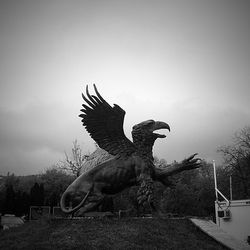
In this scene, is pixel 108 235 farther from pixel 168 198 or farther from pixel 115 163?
pixel 168 198

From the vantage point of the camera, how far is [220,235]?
693 cm

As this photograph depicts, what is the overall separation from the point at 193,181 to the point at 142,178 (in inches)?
1122

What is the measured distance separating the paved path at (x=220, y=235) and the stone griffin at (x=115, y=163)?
4.02ft

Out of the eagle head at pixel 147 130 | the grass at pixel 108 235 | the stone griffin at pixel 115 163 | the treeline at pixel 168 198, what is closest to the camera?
the grass at pixel 108 235

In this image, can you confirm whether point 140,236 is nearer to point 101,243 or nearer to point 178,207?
point 101,243

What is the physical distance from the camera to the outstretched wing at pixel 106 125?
8.09 meters

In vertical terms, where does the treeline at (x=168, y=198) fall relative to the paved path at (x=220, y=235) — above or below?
above

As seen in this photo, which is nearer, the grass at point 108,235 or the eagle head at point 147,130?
the grass at point 108,235

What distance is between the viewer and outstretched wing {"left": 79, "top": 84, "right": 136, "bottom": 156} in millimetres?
8094

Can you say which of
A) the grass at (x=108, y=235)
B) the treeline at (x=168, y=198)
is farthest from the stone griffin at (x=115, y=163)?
the treeline at (x=168, y=198)

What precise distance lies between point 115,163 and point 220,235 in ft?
9.91

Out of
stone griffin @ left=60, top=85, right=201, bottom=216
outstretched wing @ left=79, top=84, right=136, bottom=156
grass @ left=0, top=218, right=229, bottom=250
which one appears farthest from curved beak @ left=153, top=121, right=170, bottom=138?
grass @ left=0, top=218, right=229, bottom=250

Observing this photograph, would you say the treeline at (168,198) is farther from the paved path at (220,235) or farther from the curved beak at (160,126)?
the paved path at (220,235)

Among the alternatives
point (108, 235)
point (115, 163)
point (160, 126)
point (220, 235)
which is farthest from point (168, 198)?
point (108, 235)
